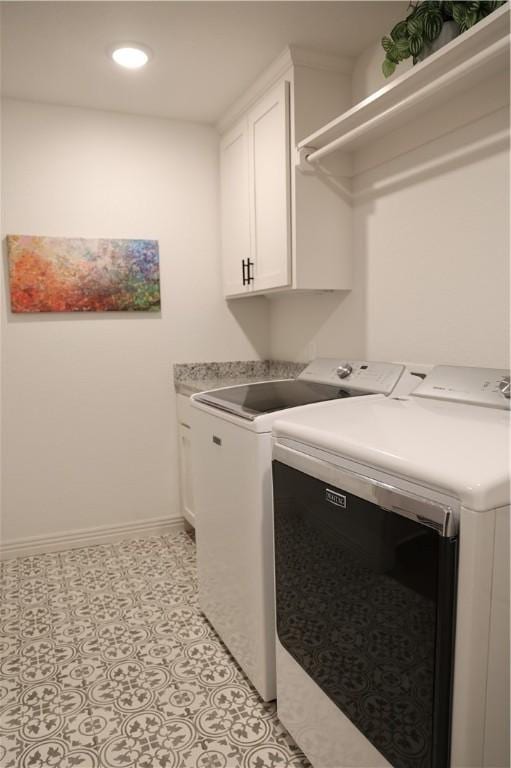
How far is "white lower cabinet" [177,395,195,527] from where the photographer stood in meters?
2.81

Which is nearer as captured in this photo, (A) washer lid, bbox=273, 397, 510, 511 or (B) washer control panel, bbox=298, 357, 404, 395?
(A) washer lid, bbox=273, 397, 510, 511

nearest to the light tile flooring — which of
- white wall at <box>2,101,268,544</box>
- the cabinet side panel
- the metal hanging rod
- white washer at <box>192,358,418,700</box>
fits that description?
white washer at <box>192,358,418,700</box>

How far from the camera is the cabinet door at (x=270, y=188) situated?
218cm

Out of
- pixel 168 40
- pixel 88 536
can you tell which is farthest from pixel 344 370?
pixel 88 536

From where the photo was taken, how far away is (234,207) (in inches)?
108

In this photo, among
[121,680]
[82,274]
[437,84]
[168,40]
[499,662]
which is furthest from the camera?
[82,274]

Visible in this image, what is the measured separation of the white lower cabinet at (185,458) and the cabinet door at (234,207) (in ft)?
2.31

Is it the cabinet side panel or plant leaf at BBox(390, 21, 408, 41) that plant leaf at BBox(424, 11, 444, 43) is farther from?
the cabinet side panel

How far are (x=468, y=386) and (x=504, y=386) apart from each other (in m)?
0.12

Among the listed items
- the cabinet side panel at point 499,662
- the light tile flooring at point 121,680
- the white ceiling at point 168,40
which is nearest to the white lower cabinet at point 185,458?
the light tile flooring at point 121,680

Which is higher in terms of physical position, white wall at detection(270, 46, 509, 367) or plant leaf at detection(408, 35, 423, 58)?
plant leaf at detection(408, 35, 423, 58)

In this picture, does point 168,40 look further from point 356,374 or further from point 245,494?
point 245,494

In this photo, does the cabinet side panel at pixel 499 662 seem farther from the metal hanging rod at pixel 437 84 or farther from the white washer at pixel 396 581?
the metal hanging rod at pixel 437 84

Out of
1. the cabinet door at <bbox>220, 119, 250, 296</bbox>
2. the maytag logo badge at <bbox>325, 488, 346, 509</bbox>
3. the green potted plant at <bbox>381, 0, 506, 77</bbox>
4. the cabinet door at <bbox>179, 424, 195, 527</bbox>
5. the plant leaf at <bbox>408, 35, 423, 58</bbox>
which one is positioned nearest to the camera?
the maytag logo badge at <bbox>325, 488, 346, 509</bbox>
